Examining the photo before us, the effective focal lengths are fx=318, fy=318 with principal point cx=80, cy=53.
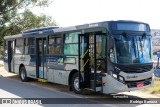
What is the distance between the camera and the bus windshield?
11055mm

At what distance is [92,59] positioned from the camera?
12.0 meters

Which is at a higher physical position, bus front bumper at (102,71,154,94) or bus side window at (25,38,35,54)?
bus side window at (25,38,35,54)

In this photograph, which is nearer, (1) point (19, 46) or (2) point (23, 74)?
(2) point (23, 74)

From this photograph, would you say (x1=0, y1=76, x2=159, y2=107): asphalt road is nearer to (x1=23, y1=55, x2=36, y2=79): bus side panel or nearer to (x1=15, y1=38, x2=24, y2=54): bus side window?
(x1=23, y1=55, x2=36, y2=79): bus side panel

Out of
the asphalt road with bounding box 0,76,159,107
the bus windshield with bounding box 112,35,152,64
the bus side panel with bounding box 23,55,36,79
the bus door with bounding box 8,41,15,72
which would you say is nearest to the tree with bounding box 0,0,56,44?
the bus door with bounding box 8,41,15,72

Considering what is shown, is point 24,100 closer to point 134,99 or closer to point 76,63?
point 76,63

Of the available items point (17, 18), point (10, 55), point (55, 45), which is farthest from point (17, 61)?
point (17, 18)

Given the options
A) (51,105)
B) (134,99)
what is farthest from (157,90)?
(51,105)

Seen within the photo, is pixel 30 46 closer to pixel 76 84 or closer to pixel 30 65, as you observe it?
pixel 30 65

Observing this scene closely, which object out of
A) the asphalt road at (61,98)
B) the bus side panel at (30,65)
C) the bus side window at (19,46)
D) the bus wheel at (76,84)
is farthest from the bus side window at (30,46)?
the bus wheel at (76,84)

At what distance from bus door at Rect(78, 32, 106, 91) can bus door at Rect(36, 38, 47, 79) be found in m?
3.67

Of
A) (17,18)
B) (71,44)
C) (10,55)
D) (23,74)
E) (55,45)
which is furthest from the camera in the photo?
(17,18)

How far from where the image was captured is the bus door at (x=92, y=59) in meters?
11.5

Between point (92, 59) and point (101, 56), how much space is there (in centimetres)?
57
